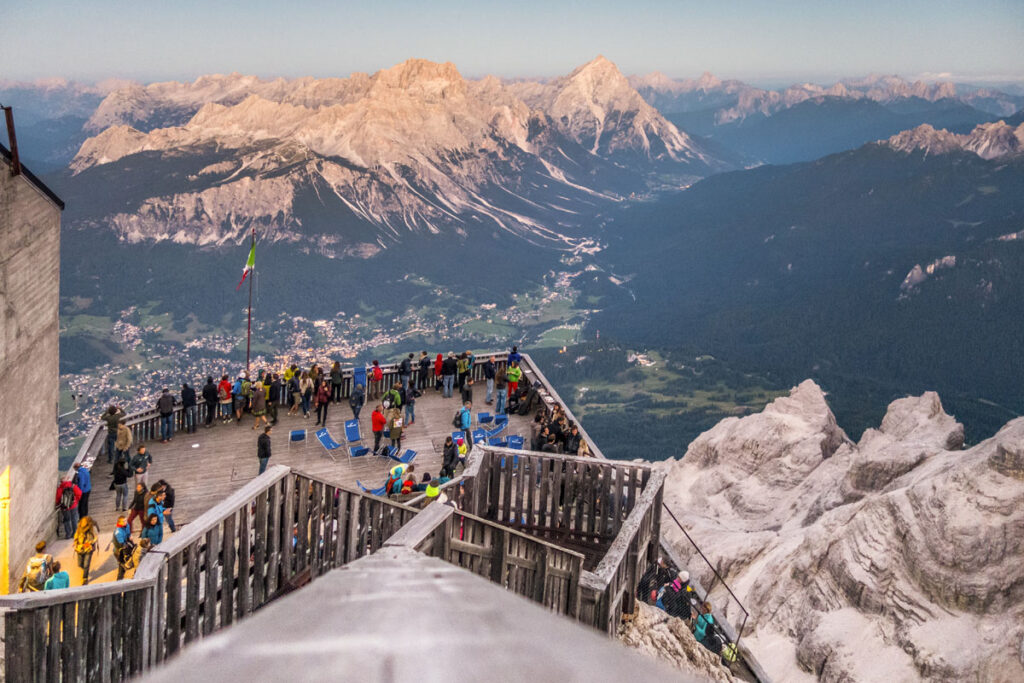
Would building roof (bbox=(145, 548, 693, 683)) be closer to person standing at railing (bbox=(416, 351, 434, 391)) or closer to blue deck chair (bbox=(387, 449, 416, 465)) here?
blue deck chair (bbox=(387, 449, 416, 465))

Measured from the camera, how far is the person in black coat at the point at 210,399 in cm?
2233

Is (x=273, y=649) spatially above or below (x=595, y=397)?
above

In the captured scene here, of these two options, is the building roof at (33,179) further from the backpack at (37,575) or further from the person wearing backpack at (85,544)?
the backpack at (37,575)

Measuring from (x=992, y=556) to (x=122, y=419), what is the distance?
25625mm

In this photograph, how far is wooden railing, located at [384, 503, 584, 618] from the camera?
10.4 m

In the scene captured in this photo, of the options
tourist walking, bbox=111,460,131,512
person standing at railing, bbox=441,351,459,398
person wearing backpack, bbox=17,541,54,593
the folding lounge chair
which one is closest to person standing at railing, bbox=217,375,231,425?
the folding lounge chair

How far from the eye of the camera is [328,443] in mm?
21766

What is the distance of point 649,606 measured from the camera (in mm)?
13875

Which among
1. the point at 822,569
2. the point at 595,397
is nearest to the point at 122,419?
the point at 822,569

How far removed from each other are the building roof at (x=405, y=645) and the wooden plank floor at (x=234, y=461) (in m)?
15.7

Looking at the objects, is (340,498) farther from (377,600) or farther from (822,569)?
(822,569)

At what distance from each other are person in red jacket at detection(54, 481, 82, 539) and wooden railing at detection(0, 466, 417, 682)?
1010 cm

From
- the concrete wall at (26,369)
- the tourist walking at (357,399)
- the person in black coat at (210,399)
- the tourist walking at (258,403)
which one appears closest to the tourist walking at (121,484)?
the concrete wall at (26,369)

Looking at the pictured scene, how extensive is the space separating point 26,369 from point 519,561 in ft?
40.8
